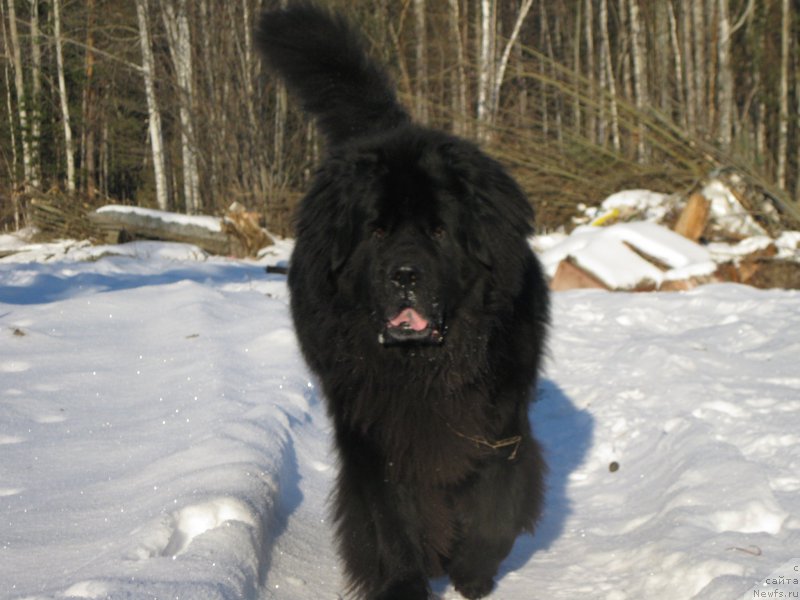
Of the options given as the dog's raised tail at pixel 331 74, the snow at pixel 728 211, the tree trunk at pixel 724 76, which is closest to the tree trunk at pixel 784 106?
the tree trunk at pixel 724 76

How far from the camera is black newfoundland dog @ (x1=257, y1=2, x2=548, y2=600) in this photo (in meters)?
2.68

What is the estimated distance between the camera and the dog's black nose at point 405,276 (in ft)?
8.45

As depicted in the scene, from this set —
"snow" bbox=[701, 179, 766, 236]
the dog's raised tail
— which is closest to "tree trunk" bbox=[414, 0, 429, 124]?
"snow" bbox=[701, 179, 766, 236]

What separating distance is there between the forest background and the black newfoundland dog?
460 cm

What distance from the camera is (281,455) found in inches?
141

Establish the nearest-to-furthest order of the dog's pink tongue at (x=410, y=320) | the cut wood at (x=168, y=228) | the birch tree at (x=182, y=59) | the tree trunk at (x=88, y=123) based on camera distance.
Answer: the dog's pink tongue at (x=410, y=320)
the cut wood at (x=168, y=228)
the birch tree at (x=182, y=59)
the tree trunk at (x=88, y=123)

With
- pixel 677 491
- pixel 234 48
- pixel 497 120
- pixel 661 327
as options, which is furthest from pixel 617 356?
pixel 234 48

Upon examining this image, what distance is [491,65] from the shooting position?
14.4 meters

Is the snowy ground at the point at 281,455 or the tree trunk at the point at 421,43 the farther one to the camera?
the tree trunk at the point at 421,43

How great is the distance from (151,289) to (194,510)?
394cm

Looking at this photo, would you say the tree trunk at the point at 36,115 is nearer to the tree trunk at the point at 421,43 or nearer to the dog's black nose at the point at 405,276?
the tree trunk at the point at 421,43

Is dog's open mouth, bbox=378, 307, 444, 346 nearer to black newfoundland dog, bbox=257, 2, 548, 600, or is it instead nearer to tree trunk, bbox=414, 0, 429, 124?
black newfoundland dog, bbox=257, 2, 548, 600

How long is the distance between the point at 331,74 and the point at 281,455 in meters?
1.69

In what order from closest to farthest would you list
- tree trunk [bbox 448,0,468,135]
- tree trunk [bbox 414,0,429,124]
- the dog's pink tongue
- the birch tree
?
the dog's pink tongue → tree trunk [bbox 448,0,468,135] → tree trunk [bbox 414,0,429,124] → the birch tree
